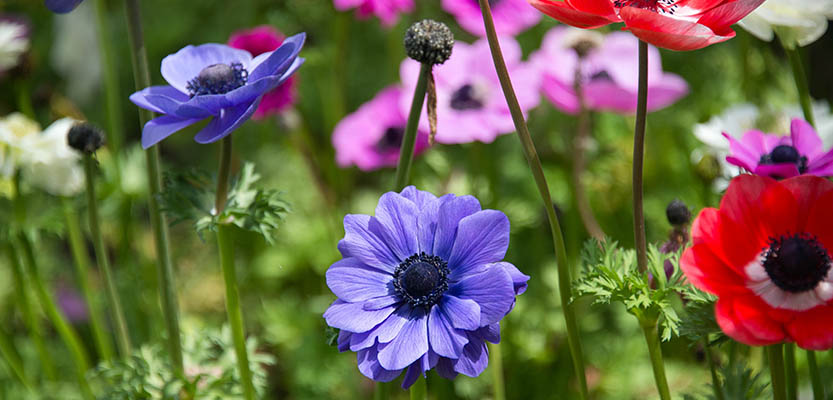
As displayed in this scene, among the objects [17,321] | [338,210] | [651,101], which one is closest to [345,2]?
[338,210]

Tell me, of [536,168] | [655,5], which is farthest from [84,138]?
[655,5]

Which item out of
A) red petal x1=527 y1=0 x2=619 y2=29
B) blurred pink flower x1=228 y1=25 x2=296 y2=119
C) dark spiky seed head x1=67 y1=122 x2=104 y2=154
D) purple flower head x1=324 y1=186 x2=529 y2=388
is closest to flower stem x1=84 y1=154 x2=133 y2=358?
dark spiky seed head x1=67 y1=122 x2=104 y2=154

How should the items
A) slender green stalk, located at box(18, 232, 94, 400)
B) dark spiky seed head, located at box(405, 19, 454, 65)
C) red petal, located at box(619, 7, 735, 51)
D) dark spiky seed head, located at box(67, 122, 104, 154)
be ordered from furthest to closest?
1. slender green stalk, located at box(18, 232, 94, 400)
2. dark spiky seed head, located at box(67, 122, 104, 154)
3. dark spiky seed head, located at box(405, 19, 454, 65)
4. red petal, located at box(619, 7, 735, 51)

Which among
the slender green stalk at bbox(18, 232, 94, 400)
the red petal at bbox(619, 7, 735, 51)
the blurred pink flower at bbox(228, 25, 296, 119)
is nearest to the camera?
the red petal at bbox(619, 7, 735, 51)

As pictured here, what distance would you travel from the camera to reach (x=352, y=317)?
58 centimetres

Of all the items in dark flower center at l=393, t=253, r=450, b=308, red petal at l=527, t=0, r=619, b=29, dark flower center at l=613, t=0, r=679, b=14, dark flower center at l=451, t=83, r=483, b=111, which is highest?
dark flower center at l=451, t=83, r=483, b=111

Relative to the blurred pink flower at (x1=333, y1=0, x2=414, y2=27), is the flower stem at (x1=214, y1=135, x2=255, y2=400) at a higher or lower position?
lower

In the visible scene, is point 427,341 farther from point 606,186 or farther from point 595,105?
point 606,186

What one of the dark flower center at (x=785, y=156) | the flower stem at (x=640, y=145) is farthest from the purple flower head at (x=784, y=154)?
the flower stem at (x=640, y=145)

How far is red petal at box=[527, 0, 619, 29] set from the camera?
55cm

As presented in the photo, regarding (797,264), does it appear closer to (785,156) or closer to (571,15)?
(785,156)

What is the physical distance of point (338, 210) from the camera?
Result: 1.51m

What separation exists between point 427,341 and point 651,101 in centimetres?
78

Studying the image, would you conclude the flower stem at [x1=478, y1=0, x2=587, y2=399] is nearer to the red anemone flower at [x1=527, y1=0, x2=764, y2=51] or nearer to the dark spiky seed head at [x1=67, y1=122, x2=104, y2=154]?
the red anemone flower at [x1=527, y1=0, x2=764, y2=51]
